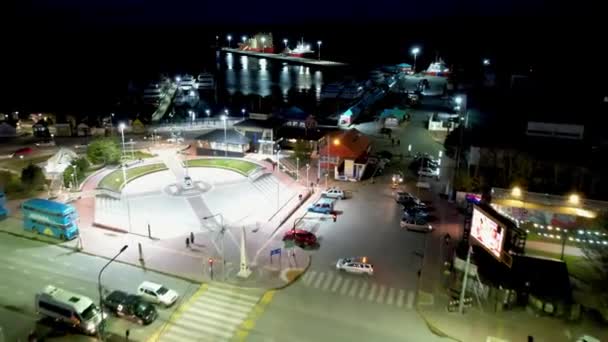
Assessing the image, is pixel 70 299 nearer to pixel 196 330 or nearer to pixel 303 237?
pixel 196 330

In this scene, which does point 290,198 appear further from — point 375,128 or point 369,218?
point 375,128

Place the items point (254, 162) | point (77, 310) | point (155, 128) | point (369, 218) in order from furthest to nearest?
1. point (155, 128)
2. point (254, 162)
3. point (369, 218)
4. point (77, 310)

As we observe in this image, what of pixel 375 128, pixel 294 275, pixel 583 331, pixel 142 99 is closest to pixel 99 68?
pixel 142 99

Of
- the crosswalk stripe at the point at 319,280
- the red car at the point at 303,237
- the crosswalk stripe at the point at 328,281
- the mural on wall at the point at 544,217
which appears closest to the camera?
the crosswalk stripe at the point at 328,281

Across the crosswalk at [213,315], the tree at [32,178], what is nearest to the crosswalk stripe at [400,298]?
the crosswalk at [213,315]

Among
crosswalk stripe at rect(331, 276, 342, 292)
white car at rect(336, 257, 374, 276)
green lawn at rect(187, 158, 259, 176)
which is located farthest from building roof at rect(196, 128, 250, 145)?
crosswalk stripe at rect(331, 276, 342, 292)

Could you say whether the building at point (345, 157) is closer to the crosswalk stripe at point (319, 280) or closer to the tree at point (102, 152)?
the crosswalk stripe at point (319, 280)
